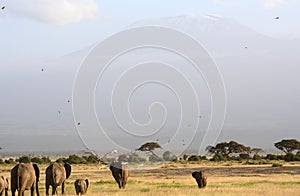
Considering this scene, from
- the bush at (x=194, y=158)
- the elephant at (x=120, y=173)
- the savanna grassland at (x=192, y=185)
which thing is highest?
the bush at (x=194, y=158)

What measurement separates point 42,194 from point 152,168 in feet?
140

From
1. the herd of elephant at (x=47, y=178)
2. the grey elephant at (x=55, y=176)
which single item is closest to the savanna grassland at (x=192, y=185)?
the herd of elephant at (x=47, y=178)

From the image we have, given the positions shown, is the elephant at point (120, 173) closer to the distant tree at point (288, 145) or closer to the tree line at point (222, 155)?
the tree line at point (222, 155)

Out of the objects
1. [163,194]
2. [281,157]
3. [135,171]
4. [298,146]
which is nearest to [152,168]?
[135,171]

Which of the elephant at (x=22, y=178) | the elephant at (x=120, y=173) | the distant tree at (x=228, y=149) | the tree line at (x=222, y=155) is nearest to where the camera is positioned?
the elephant at (x=22, y=178)

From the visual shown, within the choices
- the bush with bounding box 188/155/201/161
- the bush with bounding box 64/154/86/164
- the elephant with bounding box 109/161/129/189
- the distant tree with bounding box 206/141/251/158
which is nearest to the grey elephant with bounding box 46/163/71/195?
the elephant with bounding box 109/161/129/189

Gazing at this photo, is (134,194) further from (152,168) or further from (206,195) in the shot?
(152,168)

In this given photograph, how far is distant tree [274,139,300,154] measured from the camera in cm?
11993

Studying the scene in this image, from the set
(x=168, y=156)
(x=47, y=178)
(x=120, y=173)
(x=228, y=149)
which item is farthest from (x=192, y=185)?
(x=228, y=149)

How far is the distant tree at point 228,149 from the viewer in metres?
130

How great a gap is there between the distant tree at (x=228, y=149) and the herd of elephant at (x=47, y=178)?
94552 mm

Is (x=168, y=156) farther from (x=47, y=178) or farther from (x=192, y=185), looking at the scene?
(x=47, y=178)

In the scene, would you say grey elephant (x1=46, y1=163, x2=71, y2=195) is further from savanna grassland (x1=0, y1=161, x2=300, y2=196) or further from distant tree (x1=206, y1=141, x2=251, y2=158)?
distant tree (x1=206, y1=141, x2=251, y2=158)

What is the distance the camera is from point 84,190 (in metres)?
29.3
